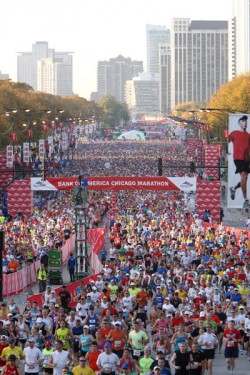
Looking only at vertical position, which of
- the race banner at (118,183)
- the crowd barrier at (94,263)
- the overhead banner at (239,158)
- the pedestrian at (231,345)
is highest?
the overhead banner at (239,158)

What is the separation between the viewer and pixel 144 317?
24.2 m

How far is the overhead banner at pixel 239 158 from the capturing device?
36.8m

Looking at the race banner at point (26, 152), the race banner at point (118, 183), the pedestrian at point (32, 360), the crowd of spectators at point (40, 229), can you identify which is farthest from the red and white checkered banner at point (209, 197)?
the pedestrian at point (32, 360)

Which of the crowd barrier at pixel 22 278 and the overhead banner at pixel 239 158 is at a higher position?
the overhead banner at pixel 239 158

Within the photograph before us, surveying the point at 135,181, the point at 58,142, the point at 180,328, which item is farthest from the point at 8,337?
the point at 58,142

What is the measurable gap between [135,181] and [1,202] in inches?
580

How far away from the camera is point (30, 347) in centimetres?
1989

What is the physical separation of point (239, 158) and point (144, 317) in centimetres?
1329

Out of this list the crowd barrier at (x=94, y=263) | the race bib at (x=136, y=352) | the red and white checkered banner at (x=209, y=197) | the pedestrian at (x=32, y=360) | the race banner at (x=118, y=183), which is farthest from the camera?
the red and white checkered banner at (x=209, y=197)

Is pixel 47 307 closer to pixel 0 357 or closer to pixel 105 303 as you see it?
pixel 105 303

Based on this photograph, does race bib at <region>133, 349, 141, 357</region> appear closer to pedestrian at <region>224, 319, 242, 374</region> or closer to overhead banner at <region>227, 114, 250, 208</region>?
pedestrian at <region>224, 319, 242, 374</region>

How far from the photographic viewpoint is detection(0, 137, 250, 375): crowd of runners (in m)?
19.4

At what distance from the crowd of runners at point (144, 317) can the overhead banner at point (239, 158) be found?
5.31ft

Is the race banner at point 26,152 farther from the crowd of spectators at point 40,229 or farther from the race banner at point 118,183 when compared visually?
the race banner at point 118,183
